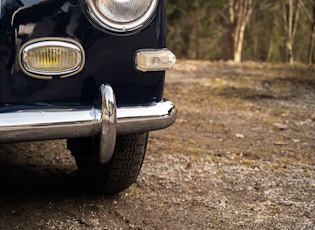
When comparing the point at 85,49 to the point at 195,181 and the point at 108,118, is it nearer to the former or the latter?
the point at 108,118

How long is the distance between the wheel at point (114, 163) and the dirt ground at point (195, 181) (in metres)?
0.08

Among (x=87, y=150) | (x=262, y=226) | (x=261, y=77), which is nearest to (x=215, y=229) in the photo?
(x=262, y=226)

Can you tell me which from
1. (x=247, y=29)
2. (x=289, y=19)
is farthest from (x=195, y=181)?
(x=247, y=29)

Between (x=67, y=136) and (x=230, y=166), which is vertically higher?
(x=67, y=136)

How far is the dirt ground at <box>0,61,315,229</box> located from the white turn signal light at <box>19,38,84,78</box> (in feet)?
2.33

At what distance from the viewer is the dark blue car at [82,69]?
1.87m

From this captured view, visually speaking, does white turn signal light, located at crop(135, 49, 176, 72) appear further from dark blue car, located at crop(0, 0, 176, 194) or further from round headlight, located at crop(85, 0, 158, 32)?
round headlight, located at crop(85, 0, 158, 32)

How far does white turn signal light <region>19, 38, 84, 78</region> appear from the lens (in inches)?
73.9

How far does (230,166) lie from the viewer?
3.22m

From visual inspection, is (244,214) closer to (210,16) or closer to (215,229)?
(215,229)

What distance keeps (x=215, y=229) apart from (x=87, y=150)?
2.42 ft

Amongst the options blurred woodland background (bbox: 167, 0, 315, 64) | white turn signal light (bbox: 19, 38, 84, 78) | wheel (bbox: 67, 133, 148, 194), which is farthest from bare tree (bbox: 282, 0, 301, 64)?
white turn signal light (bbox: 19, 38, 84, 78)

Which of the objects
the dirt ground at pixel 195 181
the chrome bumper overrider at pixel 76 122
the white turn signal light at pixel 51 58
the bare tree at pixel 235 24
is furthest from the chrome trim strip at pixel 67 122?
the bare tree at pixel 235 24

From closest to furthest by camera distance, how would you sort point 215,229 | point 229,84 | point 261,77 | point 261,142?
1. point 215,229
2. point 261,142
3. point 229,84
4. point 261,77
